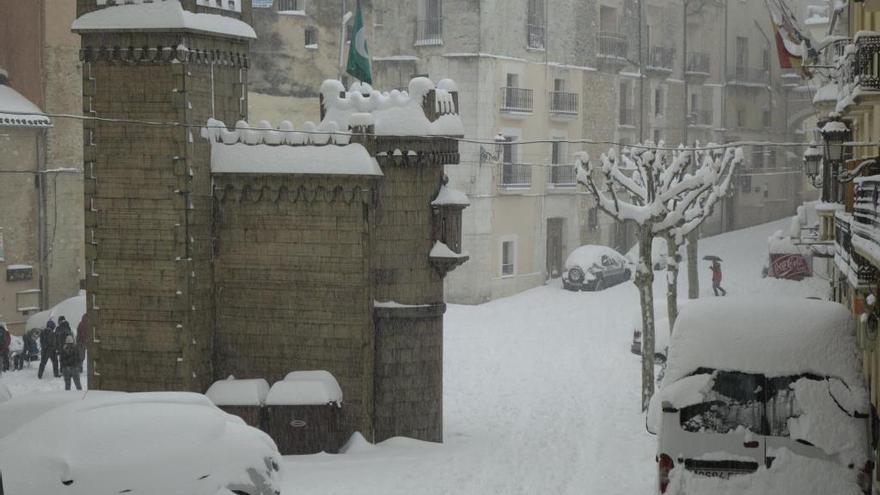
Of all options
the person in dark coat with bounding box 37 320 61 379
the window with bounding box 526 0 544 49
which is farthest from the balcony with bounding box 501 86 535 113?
the person in dark coat with bounding box 37 320 61 379

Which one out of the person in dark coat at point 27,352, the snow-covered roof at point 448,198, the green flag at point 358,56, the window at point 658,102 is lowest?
the person in dark coat at point 27,352

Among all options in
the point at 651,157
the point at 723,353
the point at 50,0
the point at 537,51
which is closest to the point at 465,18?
the point at 537,51

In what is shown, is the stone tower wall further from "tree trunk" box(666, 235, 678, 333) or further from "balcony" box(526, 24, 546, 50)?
"balcony" box(526, 24, 546, 50)

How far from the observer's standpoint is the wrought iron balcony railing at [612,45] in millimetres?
47062

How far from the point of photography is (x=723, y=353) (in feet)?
42.3

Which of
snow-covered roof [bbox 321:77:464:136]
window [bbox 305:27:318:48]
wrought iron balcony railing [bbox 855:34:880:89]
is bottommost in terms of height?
snow-covered roof [bbox 321:77:464:136]

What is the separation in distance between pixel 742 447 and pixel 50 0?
27408 mm

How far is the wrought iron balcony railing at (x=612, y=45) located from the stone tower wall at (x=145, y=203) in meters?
28.6

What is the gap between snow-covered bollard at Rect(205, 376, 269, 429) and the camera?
20.4 meters

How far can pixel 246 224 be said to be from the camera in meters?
21.1

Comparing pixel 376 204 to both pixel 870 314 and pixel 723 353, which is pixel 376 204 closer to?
pixel 870 314

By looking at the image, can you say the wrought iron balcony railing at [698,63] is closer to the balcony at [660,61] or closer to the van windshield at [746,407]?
the balcony at [660,61]

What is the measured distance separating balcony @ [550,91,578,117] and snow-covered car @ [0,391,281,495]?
31.9 metres

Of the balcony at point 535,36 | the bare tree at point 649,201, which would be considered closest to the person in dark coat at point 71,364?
the bare tree at point 649,201
